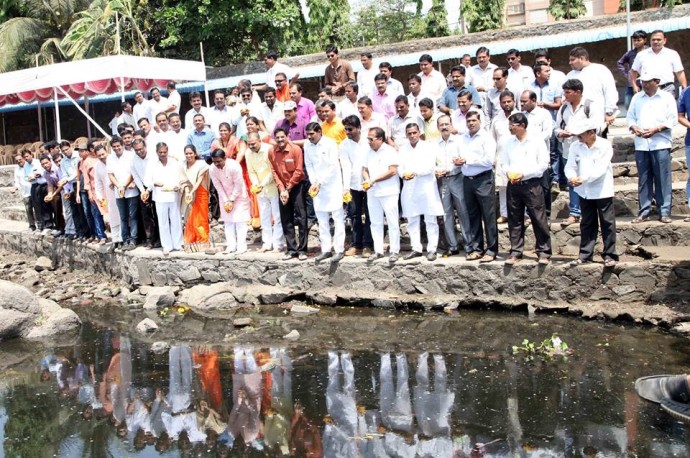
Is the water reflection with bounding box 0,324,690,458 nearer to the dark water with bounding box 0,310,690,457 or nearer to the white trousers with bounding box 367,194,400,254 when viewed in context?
the dark water with bounding box 0,310,690,457

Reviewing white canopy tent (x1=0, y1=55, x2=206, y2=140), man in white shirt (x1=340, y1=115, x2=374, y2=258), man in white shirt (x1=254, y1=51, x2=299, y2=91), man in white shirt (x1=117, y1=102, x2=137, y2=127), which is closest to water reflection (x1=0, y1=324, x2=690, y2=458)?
man in white shirt (x1=340, y1=115, x2=374, y2=258)

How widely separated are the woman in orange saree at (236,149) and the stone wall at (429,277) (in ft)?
3.54

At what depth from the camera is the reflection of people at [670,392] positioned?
5.60 metres

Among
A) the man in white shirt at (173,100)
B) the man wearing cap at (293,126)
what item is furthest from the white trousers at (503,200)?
the man in white shirt at (173,100)

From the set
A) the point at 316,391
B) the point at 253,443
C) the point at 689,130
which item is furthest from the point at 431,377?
the point at 689,130

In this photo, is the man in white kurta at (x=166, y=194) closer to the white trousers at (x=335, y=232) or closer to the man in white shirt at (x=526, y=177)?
the white trousers at (x=335, y=232)

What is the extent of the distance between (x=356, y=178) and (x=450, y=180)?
4.25 ft

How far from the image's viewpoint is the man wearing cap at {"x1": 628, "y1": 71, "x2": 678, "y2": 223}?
29.5ft

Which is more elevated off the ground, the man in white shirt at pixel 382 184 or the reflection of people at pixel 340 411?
the man in white shirt at pixel 382 184

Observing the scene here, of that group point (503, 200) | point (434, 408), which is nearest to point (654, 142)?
point (503, 200)

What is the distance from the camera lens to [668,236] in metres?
8.90

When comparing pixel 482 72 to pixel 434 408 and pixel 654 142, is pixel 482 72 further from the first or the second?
pixel 434 408

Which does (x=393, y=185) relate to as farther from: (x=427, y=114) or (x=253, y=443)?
(x=253, y=443)

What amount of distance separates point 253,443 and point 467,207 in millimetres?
4565
